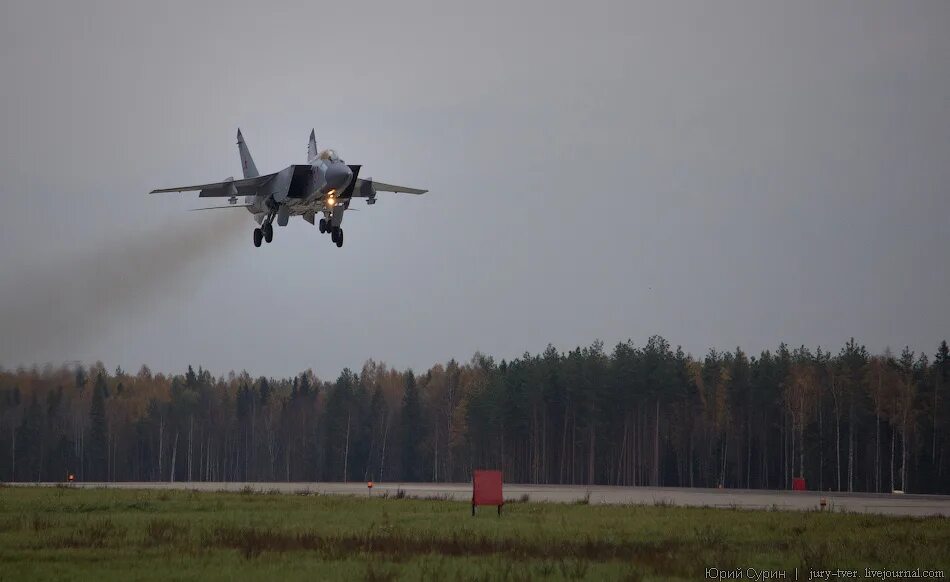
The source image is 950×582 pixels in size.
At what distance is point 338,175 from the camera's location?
40.4m

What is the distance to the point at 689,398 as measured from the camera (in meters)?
104

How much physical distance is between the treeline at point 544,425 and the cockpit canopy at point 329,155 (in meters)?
27.6

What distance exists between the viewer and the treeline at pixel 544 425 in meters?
92.2

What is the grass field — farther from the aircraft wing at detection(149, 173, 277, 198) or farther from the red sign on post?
the aircraft wing at detection(149, 173, 277, 198)

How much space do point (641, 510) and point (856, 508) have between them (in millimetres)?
9192

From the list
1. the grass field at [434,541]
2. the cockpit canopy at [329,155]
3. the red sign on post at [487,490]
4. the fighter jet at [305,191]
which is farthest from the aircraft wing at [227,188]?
the red sign on post at [487,490]

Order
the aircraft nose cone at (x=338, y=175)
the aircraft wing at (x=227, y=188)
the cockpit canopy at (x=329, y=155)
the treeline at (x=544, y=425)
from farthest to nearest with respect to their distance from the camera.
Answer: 1. the treeline at (x=544, y=425)
2. the aircraft wing at (x=227, y=188)
3. the cockpit canopy at (x=329, y=155)
4. the aircraft nose cone at (x=338, y=175)

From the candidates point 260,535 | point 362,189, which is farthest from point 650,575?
point 362,189

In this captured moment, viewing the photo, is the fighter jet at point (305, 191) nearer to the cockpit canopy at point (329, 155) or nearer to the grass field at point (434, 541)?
the cockpit canopy at point (329, 155)

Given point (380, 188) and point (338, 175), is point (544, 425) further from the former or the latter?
point (338, 175)

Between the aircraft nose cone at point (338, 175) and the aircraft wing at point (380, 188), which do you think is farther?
the aircraft wing at point (380, 188)

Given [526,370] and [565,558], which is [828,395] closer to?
[526,370]

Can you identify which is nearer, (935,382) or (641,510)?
(641,510)

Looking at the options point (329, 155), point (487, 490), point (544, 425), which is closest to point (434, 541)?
point (487, 490)
